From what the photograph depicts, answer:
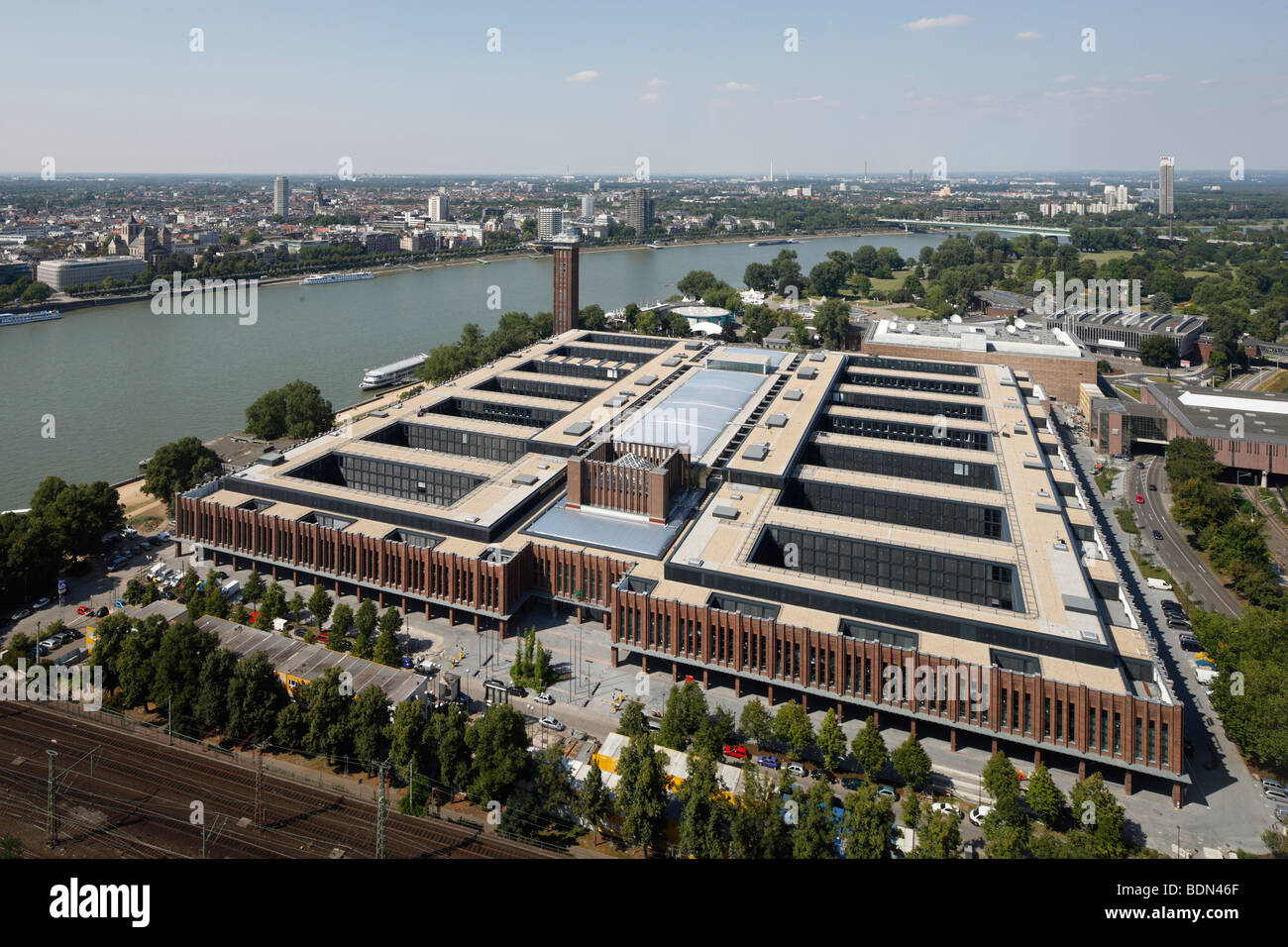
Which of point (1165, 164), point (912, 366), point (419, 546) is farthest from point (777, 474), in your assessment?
point (1165, 164)

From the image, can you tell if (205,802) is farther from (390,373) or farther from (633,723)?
(390,373)

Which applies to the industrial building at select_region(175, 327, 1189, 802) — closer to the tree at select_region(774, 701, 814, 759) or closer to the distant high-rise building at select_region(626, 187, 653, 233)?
the tree at select_region(774, 701, 814, 759)

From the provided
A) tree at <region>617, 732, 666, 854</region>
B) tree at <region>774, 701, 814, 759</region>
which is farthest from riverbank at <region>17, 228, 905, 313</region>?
tree at <region>774, 701, 814, 759</region>

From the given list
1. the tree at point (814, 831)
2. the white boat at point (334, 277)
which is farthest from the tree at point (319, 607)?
the white boat at point (334, 277)

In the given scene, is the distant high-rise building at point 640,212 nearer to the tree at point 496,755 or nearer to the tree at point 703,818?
the tree at point 496,755

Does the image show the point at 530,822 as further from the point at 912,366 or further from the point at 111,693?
the point at 912,366

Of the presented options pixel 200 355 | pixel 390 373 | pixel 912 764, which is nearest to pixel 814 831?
pixel 912 764
